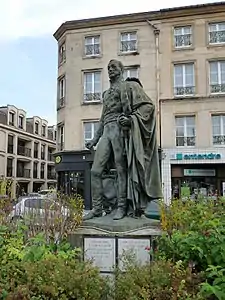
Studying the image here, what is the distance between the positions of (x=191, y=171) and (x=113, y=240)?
1901cm

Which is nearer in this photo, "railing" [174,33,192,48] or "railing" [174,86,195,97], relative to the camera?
"railing" [174,86,195,97]

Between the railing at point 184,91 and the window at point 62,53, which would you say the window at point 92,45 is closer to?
the window at point 62,53

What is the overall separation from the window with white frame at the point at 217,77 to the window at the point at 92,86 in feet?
23.7

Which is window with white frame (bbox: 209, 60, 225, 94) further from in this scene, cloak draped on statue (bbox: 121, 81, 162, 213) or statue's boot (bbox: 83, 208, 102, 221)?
statue's boot (bbox: 83, 208, 102, 221)

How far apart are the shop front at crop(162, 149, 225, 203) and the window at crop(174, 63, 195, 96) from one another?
3728 mm

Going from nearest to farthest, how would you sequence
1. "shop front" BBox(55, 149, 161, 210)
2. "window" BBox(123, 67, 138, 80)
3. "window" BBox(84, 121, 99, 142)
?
"shop front" BBox(55, 149, 161, 210) → "window" BBox(123, 67, 138, 80) → "window" BBox(84, 121, 99, 142)

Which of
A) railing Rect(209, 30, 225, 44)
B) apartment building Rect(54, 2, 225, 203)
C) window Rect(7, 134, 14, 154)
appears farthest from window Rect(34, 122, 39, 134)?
railing Rect(209, 30, 225, 44)

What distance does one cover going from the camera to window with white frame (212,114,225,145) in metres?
22.5

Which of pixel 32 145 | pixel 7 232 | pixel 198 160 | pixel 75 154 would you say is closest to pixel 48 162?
pixel 32 145

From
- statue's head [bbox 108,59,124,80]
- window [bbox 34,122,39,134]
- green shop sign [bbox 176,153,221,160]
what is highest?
window [bbox 34,122,39,134]

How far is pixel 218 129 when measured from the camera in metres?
22.6

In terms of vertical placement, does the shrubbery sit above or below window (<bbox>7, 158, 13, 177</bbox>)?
below

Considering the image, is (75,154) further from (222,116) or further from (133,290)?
(133,290)

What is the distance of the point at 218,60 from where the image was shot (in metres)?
23.2
